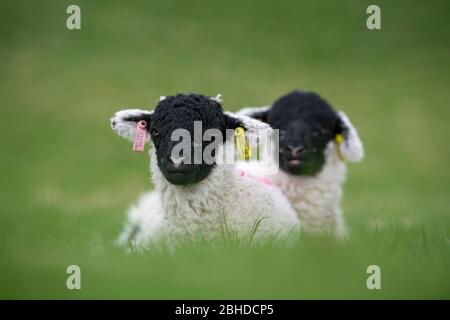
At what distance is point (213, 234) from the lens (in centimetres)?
582

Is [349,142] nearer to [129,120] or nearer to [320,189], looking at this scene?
[320,189]

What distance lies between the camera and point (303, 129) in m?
6.87

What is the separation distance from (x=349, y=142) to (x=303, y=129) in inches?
24.4

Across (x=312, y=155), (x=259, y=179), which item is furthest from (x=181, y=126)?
(x=312, y=155)

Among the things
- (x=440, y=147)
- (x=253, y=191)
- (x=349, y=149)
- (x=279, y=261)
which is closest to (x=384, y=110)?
(x=440, y=147)

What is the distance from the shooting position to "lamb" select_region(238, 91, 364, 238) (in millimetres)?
6891

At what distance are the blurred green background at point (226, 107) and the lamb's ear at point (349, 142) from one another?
0.76 m

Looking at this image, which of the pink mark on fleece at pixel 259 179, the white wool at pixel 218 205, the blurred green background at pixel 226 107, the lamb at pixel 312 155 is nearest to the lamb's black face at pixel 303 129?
the lamb at pixel 312 155

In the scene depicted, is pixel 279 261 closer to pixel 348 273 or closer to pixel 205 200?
pixel 348 273

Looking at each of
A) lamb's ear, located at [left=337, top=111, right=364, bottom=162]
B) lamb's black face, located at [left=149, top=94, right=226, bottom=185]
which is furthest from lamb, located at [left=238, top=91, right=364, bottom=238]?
lamb's black face, located at [left=149, top=94, right=226, bottom=185]

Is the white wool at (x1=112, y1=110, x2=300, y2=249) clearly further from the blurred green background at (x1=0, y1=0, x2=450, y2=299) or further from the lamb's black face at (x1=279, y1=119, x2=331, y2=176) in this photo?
the lamb's black face at (x1=279, y1=119, x2=331, y2=176)

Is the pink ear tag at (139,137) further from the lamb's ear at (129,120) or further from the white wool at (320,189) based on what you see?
the white wool at (320,189)

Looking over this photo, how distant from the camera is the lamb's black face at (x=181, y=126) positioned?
5.50 metres

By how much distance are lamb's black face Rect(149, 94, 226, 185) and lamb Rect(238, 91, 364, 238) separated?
47.8 inches
